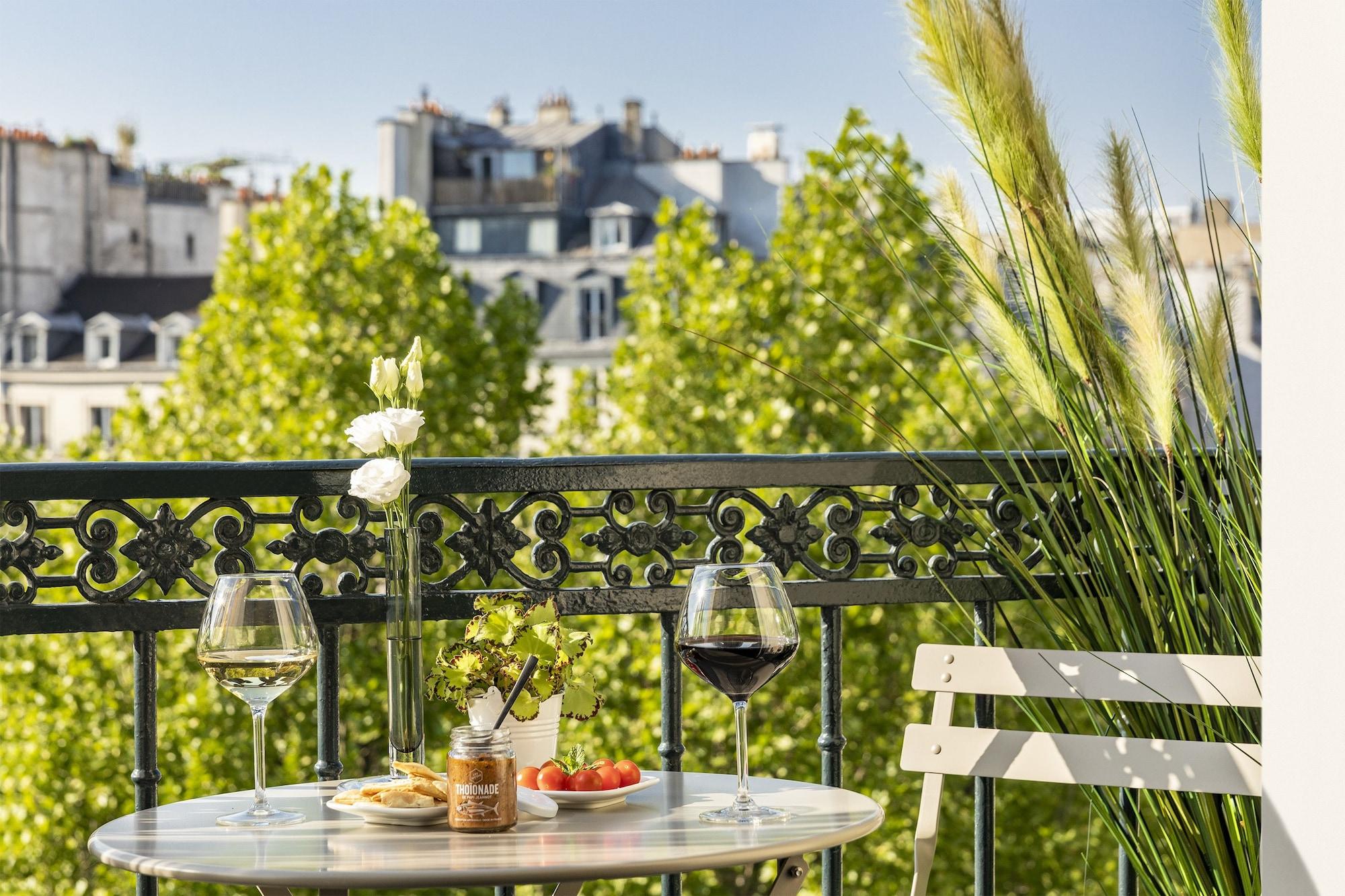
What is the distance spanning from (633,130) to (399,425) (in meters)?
31.7

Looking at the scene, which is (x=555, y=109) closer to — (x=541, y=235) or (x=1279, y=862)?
(x=541, y=235)

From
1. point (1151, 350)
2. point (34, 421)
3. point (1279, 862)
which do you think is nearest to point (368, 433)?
point (1151, 350)

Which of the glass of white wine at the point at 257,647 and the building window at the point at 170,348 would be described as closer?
the glass of white wine at the point at 257,647

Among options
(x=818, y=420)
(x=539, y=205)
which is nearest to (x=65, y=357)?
(x=539, y=205)

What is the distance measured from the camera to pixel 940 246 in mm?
1775

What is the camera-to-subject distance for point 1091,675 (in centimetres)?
172

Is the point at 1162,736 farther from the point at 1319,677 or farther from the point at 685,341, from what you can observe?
the point at 685,341

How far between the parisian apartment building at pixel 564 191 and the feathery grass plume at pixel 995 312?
25.9m

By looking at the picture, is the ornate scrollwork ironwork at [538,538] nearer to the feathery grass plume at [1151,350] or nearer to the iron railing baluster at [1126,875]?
the feathery grass plume at [1151,350]

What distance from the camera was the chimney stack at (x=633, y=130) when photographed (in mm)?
32125

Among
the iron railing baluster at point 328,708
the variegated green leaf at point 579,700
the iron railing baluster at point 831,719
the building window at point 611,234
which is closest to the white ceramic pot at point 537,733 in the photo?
the variegated green leaf at point 579,700

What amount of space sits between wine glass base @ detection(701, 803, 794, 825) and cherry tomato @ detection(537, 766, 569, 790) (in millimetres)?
132

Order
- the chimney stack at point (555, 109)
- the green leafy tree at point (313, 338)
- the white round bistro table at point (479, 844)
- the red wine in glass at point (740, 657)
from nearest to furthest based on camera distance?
the white round bistro table at point (479, 844) → the red wine in glass at point (740, 657) → the green leafy tree at point (313, 338) → the chimney stack at point (555, 109)

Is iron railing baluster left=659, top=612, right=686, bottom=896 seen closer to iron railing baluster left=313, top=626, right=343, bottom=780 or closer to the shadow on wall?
iron railing baluster left=313, top=626, right=343, bottom=780
